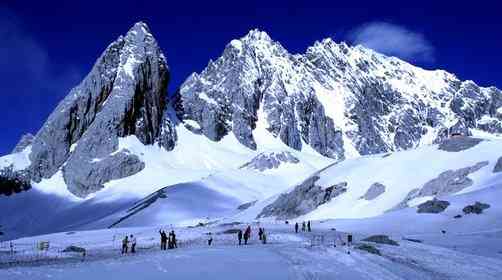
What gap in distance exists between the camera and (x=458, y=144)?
120 meters

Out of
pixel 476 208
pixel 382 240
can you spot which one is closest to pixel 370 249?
pixel 382 240

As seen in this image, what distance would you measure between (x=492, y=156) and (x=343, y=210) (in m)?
27.8

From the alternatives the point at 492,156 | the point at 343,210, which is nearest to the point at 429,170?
the point at 492,156

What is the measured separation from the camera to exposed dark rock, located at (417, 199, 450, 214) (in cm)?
7894

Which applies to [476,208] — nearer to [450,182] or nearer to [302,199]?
[450,182]

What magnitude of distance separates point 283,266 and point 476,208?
4909 centimetres

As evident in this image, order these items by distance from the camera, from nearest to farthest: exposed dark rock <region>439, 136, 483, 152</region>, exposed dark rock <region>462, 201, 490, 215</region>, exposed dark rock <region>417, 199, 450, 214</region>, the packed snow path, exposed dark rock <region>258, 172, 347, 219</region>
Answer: the packed snow path, exposed dark rock <region>462, 201, 490, 215</region>, exposed dark rock <region>417, 199, 450, 214</region>, exposed dark rock <region>258, 172, 347, 219</region>, exposed dark rock <region>439, 136, 483, 152</region>

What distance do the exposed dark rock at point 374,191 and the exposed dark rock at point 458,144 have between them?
18.6 metres

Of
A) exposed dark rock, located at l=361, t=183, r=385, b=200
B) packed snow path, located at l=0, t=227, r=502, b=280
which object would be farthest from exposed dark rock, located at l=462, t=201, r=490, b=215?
exposed dark rock, located at l=361, t=183, r=385, b=200

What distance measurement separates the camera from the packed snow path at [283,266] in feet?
94.7

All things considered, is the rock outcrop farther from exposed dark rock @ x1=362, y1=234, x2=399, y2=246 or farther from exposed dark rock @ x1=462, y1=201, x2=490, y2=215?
exposed dark rock @ x1=362, y1=234, x2=399, y2=246

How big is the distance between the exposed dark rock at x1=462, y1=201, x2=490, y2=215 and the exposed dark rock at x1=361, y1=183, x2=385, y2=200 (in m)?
Result: 32.7

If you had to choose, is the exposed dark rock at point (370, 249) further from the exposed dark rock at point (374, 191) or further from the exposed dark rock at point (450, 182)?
the exposed dark rock at point (374, 191)

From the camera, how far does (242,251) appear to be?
134ft
